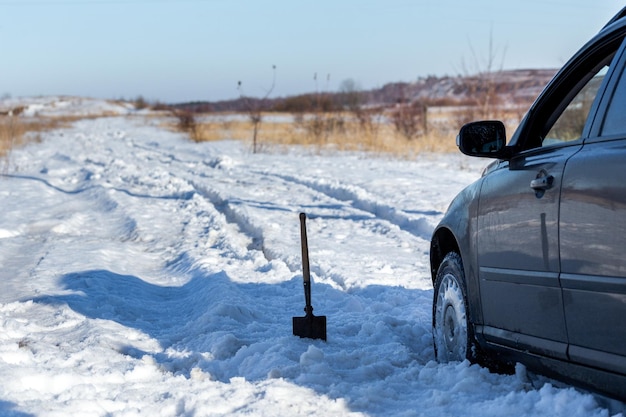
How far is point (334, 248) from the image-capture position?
32.5ft

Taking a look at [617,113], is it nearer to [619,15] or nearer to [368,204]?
[619,15]

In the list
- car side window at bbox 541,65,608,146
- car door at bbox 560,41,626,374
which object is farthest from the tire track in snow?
car door at bbox 560,41,626,374

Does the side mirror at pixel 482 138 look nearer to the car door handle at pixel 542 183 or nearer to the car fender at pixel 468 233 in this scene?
the car fender at pixel 468 233

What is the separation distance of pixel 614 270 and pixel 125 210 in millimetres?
11410

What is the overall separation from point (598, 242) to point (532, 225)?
609mm

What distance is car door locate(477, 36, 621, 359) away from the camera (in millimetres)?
3518

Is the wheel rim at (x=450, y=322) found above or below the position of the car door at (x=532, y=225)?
below

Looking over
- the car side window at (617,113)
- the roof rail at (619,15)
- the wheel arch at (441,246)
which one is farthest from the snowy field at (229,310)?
the roof rail at (619,15)

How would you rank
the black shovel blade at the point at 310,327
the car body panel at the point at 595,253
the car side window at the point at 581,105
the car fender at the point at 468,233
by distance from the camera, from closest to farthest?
the car body panel at the point at 595,253 < the car side window at the point at 581,105 < the car fender at the point at 468,233 < the black shovel blade at the point at 310,327

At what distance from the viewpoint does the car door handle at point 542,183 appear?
356 cm

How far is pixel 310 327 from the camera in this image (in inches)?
216

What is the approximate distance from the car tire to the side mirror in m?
0.69

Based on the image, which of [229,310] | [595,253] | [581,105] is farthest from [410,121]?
[595,253]

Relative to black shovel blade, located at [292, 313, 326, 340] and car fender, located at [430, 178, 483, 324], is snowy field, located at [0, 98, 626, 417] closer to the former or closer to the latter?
black shovel blade, located at [292, 313, 326, 340]
